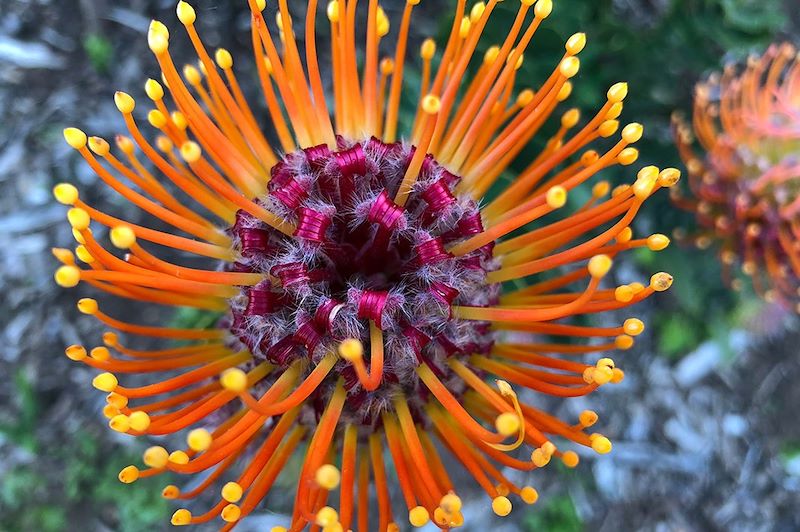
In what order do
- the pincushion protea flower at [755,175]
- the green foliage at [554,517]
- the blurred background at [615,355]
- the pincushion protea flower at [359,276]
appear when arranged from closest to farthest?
the pincushion protea flower at [359,276] → the pincushion protea flower at [755,175] → the blurred background at [615,355] → the green foliage at [554,517]

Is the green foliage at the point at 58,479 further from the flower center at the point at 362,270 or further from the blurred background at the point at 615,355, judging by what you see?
the flower center at the point at 362,270

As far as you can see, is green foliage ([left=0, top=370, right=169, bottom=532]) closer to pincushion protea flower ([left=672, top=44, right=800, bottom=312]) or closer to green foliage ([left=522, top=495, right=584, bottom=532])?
green foliage ([left=522, top=495, right=584, bottom=532])

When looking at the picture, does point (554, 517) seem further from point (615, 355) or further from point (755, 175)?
point (755, 175)

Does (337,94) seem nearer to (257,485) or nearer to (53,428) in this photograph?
(257,485)

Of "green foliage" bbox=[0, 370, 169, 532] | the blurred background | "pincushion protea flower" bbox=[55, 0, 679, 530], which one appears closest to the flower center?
"pincushion protea flower" bbox=[55, 0, 679, 530]

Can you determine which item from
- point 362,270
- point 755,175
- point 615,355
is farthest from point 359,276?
point 615,355

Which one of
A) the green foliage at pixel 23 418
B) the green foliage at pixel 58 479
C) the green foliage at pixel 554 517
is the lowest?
the green foliage at pixel 554 517

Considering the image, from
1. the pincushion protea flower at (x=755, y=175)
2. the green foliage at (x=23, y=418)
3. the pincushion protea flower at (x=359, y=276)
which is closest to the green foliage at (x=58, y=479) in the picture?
the green foliage at (x=23, y=418)

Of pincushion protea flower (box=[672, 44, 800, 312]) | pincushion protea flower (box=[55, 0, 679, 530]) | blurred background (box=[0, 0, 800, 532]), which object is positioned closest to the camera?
pincushion protea flower (box=[55, 0, 679, 530])
